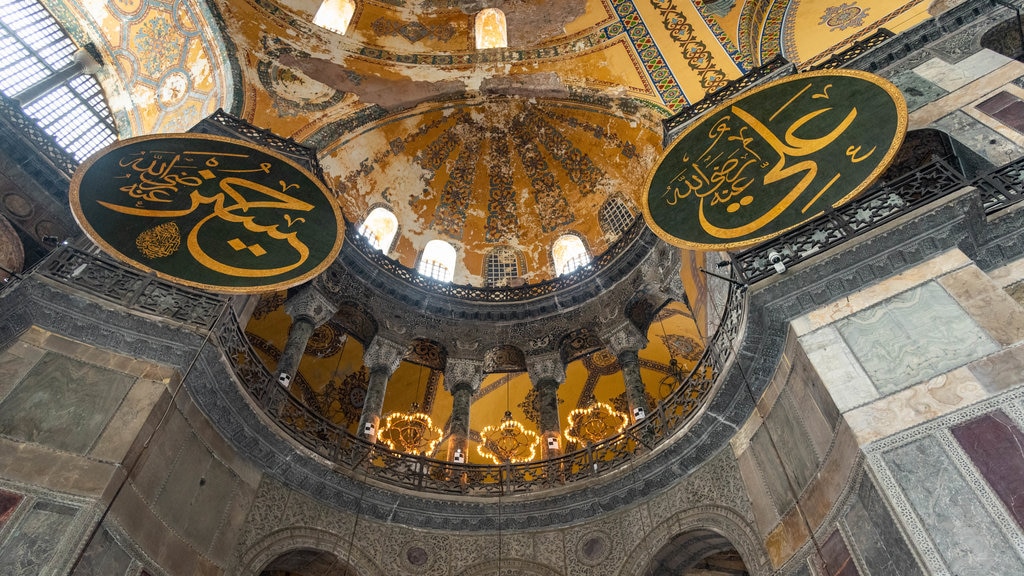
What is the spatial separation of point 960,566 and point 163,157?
8.42 metres

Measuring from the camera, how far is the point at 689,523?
6.37 metres

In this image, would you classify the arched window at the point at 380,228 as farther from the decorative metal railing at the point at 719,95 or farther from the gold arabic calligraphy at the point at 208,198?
the decorative metal railing at the point at 719,95

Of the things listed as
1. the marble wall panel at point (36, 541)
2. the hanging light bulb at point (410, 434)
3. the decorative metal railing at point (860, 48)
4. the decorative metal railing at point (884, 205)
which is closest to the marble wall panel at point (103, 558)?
the marble wall panel at point (36, 541)

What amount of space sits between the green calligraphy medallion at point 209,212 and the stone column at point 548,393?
12.2 feet

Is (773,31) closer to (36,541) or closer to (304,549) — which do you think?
(304,549)

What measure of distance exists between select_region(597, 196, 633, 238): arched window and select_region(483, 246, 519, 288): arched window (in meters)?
1.73

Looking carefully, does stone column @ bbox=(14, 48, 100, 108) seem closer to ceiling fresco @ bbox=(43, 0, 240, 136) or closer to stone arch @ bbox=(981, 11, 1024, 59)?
ceiling fresco @ bbox=(43, 0, 240, 136)

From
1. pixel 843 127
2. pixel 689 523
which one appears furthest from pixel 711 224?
pixel 689 523

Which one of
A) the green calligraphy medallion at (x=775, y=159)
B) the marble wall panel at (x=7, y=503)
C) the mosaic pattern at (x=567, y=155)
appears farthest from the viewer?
the mosaic pattern at (x=567, y=155)

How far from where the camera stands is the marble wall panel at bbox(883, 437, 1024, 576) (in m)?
3.47

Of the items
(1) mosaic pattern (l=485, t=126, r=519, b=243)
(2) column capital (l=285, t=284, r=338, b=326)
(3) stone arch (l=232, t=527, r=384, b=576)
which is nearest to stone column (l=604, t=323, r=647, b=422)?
(1) mosaic pattern (l=485, t=126, r=519, b=243)

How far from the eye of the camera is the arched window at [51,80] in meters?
9.82

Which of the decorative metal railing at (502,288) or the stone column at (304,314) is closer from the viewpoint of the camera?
the stone column at (304,314)

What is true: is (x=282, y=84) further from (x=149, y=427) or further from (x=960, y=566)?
(x=960, y=566)
